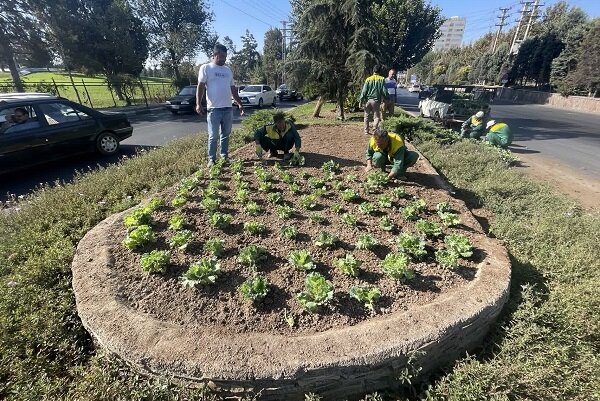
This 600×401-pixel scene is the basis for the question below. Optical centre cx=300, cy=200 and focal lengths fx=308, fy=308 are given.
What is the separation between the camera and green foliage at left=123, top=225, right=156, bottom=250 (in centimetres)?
311

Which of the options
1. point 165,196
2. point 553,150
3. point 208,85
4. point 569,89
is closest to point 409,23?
point 569,89

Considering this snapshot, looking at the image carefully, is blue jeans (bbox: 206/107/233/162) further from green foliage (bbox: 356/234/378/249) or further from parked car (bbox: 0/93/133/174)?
parked car (bbox: 0/93/133/174)

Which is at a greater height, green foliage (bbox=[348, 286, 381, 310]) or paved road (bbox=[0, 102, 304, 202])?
green foliage (bbox=[348, 286, 381, 310])

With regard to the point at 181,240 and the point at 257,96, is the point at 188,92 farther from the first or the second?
the point at 181,240

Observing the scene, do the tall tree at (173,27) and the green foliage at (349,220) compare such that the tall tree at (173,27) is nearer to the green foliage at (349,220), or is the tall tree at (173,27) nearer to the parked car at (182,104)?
the parked car at (182,104)

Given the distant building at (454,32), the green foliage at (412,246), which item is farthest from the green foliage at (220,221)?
the distant building at (454,32)

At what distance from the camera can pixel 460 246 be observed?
3107 mm

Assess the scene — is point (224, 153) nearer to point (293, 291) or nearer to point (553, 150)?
point (293, 291)

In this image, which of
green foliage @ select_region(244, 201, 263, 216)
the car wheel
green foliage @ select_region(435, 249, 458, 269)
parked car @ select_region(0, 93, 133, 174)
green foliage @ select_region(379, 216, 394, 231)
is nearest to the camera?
green foliage @ select_region(435, 249, 458, 269)

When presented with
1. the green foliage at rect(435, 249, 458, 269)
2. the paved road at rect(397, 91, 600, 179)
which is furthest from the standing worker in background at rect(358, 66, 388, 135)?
the green foliage at rect(435, 249, 458, 269)

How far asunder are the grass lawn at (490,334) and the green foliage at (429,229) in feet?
2.76

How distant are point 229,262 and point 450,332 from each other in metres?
1.97

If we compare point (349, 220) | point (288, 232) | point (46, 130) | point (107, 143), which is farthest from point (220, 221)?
point (107, 143)

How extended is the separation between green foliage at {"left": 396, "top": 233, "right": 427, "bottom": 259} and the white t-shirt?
387 cm
